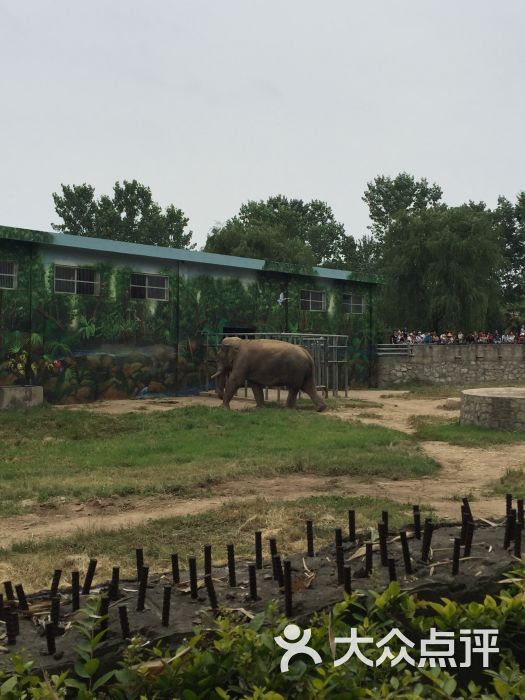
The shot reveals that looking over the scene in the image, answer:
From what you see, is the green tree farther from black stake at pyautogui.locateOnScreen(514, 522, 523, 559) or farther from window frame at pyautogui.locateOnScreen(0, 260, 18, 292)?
black stake at pyautogui.locateOnScreen(514, 522, 523, 559)

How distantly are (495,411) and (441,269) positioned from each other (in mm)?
22262

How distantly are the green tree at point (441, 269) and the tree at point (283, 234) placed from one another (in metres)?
7.50

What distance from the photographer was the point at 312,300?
28125 millimetres

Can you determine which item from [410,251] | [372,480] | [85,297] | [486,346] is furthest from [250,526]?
[410,251]

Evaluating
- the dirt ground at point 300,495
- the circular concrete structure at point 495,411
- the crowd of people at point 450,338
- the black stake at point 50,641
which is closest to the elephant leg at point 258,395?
the circular concrete structure at point 495,411

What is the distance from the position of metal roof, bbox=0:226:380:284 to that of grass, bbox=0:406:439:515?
18.9ft

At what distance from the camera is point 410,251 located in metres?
36.9

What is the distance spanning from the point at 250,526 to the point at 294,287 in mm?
20646

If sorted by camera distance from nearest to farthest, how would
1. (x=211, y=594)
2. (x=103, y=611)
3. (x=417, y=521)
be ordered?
(x=103, y=611), (x=211, y=594), (x=417, y=521)

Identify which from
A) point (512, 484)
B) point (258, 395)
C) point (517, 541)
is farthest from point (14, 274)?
point (517, 541)

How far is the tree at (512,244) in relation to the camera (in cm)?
4659

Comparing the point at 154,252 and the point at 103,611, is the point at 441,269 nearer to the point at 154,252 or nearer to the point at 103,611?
the point at 154,252

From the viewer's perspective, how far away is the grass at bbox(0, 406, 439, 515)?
9445 millimetres

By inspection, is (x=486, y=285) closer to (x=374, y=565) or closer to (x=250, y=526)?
(x=250, y=526)
